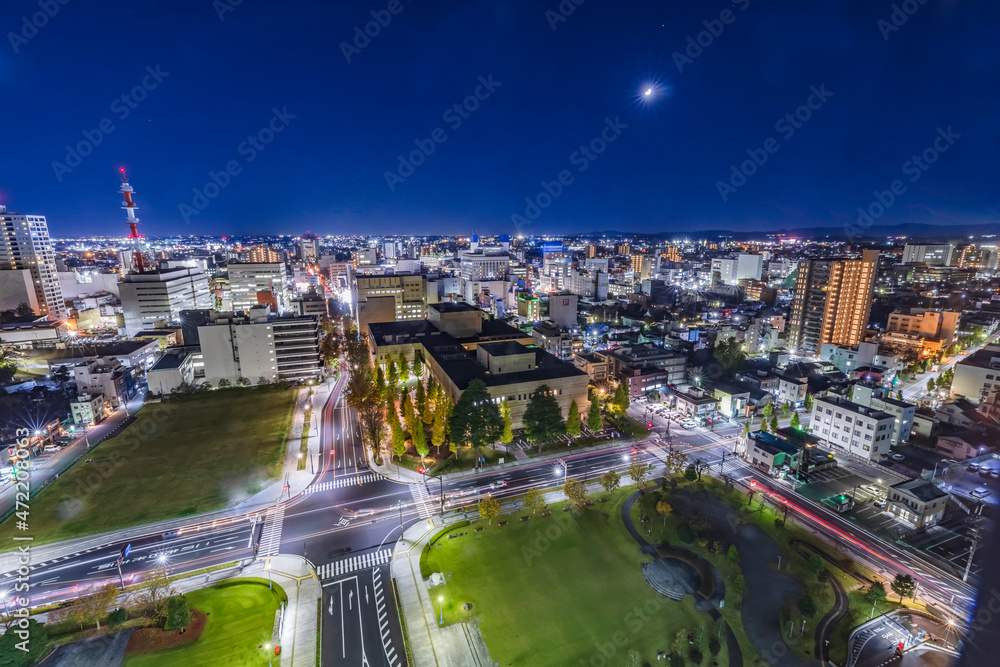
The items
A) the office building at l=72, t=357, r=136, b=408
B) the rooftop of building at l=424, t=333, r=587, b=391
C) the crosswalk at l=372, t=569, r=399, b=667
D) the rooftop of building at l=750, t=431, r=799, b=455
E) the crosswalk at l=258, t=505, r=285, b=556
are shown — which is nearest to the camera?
the crosswalk at l=372, t=569, r=399, b=667

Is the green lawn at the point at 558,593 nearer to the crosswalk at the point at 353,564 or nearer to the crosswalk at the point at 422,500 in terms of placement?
the crosswalk at the point at 353,564

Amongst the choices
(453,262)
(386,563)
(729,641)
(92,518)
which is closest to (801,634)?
(729,641)

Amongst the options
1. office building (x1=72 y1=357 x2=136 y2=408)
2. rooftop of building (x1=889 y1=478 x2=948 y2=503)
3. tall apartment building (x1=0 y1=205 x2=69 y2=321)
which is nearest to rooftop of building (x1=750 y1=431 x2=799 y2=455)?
rooftop of building (x1=889 y1=478 x2=948 y2=503)

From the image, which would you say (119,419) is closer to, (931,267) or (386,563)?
(386,563)

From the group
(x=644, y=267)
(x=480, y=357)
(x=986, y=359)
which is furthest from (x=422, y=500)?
(x=644, y=267)

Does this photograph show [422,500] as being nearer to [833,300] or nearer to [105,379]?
[105,379]

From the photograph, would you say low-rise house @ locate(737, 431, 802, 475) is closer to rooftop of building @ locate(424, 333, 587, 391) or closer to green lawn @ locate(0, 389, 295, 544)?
rooftop of building @ locate(424, 333, 587, 391)
